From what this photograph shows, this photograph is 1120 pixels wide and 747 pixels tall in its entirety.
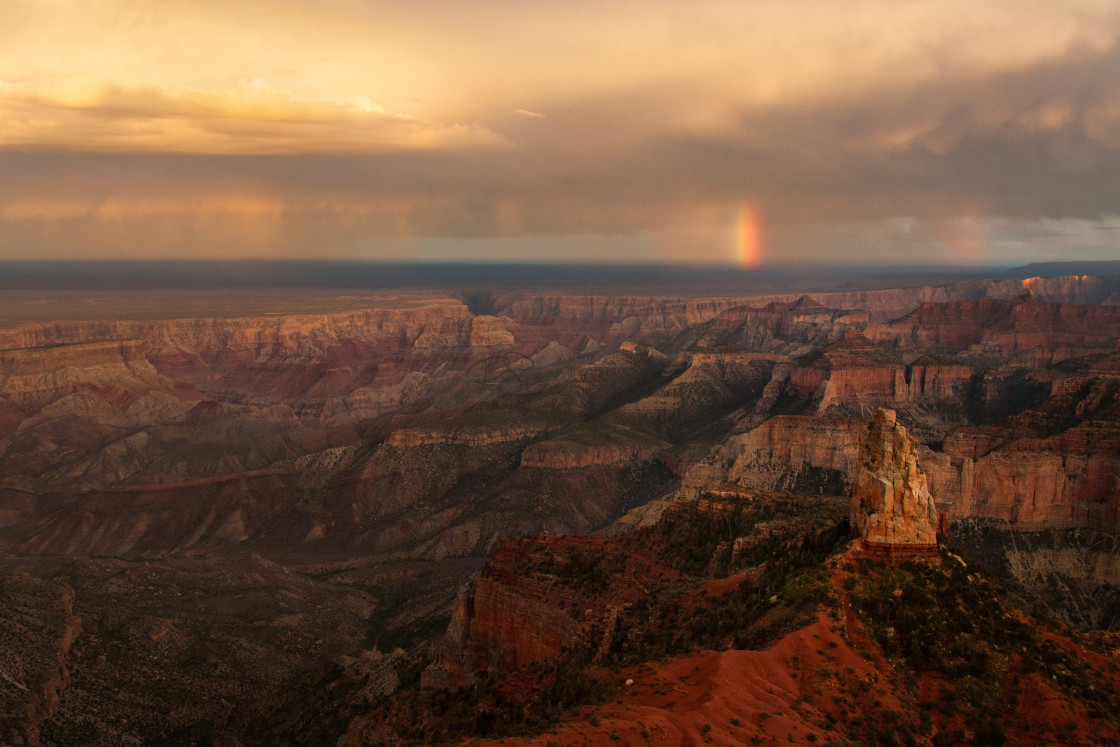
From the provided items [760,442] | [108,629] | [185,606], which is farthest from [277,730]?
[760,442]

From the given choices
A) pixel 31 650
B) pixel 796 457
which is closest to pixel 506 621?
pixel 31 650

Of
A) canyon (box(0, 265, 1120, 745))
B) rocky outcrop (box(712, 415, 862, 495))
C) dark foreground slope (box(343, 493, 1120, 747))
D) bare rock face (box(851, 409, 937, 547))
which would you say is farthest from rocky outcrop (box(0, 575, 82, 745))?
rocky outcrop (box(712, 415, 862, 495))

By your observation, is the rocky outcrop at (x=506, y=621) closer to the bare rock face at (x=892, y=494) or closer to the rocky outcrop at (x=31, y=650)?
the bare rock face at (x=892, y=494)

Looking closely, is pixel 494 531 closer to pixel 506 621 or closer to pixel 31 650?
pixel 31 650

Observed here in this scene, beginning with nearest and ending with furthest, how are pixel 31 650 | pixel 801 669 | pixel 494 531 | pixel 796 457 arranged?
pixel 801 669 → pixel 31 650 → pixel 796 457 → pixel 494 531

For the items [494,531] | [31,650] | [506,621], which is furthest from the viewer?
[494,531]

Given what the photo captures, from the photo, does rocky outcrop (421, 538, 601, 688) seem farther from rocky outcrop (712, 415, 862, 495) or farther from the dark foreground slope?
rocky outcrop (712, 415, 862, 495)

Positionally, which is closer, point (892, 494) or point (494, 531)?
point (892, 494)

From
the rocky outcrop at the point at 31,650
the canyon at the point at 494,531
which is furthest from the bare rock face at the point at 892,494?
the rocky outcrop at the point at 31,650
